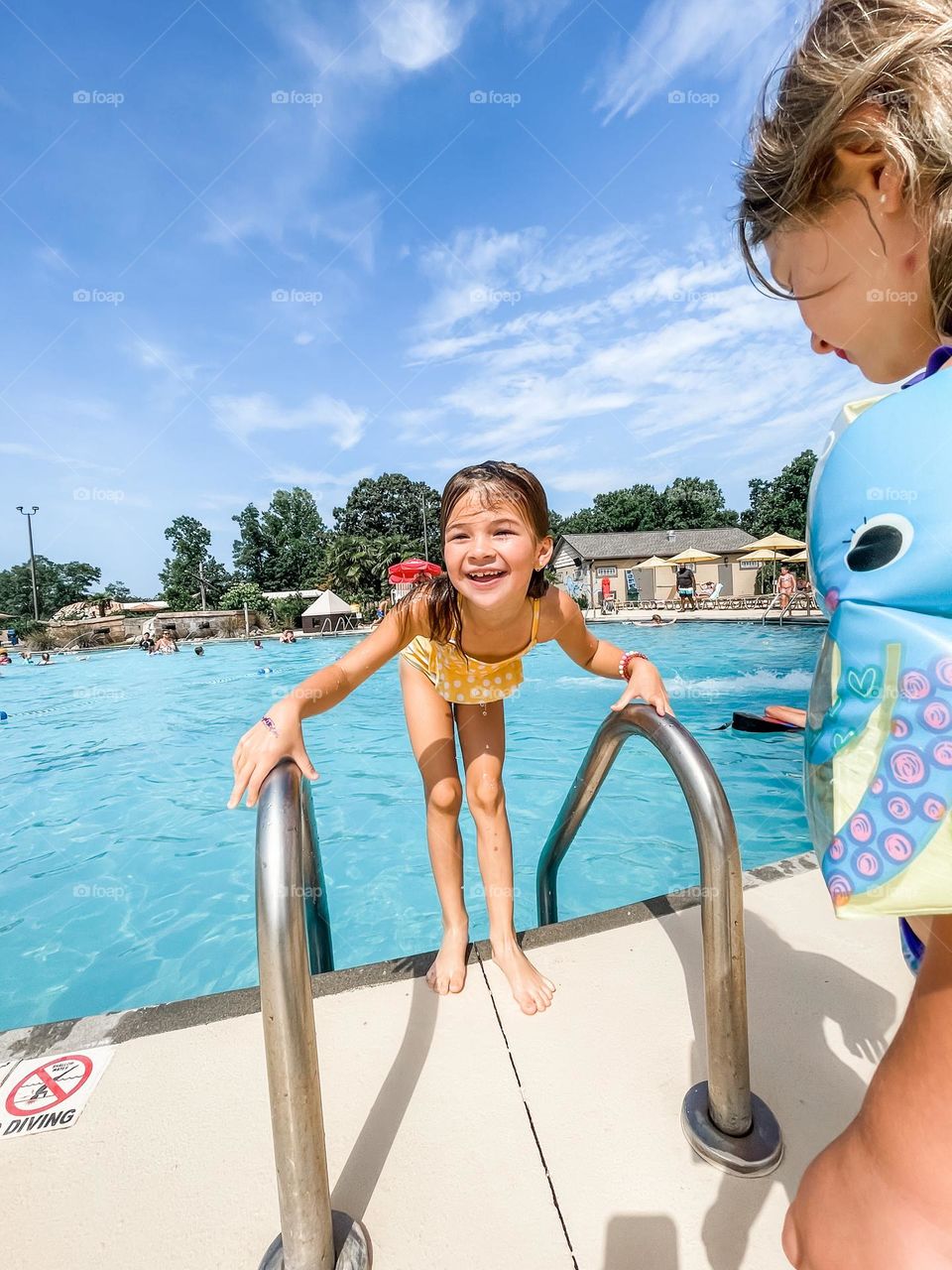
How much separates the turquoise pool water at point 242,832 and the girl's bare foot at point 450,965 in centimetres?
241

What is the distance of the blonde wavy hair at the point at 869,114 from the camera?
27.1 inches

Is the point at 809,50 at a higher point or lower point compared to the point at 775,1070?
higher

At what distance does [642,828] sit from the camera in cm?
584

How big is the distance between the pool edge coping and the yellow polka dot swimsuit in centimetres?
83

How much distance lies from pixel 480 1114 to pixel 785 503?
6618 cm

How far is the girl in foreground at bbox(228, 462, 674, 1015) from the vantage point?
74.4 inches

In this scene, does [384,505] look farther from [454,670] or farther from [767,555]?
[454,670]

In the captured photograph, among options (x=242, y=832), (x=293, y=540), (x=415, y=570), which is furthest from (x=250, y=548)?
(x=242, y=832)

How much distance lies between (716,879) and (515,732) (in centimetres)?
817

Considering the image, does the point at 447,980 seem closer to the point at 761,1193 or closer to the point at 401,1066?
the point at 401,1066

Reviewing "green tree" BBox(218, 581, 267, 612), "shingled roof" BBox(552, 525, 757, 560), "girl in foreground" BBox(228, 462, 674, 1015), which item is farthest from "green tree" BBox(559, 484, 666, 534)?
"girl in foreground" BBox(228, 462, 674, 1015)

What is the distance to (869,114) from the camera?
0.73 metres

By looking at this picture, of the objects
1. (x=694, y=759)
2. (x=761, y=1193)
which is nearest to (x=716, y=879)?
(x=694, y=759)

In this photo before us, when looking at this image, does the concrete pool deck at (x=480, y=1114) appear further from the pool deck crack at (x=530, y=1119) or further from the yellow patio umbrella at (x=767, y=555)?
the yellow patio umbrella at (x=767, y=555)
